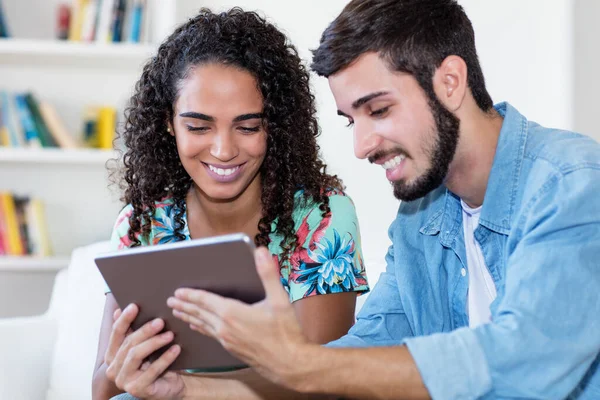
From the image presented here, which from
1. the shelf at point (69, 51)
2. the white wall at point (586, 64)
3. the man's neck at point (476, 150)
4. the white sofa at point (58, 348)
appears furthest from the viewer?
the shelf at point (69, 51)

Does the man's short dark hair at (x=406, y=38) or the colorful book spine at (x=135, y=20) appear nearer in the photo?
the man's short dark hair at (x=406, y=38)

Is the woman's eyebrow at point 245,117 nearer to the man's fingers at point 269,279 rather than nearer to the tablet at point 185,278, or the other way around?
the tablet at point 185,278

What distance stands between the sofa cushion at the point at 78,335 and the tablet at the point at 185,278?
2.47ft

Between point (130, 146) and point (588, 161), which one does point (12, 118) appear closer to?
point (130, 146)

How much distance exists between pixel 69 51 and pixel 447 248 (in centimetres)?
189

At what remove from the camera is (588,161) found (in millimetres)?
1113

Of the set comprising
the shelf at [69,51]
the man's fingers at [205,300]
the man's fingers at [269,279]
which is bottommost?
the man's fingers at [205,300]

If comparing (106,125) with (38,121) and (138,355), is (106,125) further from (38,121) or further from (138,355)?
(138,355)

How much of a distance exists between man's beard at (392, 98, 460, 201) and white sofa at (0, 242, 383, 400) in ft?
2.31

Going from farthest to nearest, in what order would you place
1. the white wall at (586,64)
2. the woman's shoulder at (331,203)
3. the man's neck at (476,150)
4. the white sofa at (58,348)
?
1. the white wall at (586,64)
2. the white sofa at (58,348)
3. the woman's shoulder at (331,203)
4. the man's neck at (476,150)

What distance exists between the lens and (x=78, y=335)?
1.96m

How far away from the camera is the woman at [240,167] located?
1.63m

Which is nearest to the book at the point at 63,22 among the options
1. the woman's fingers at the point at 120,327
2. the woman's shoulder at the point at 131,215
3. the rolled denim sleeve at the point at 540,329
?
the woman's shoulder at the point at 131,215

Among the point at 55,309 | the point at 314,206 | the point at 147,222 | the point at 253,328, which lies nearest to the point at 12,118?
the point at 55,309
